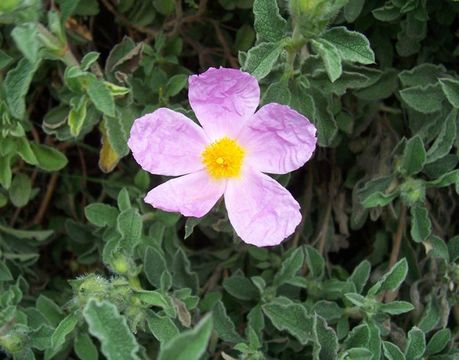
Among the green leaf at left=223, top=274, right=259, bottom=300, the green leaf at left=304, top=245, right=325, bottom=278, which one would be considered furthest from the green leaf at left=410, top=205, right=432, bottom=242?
the green leaf at left=223, top=274, right=259, bottom=300

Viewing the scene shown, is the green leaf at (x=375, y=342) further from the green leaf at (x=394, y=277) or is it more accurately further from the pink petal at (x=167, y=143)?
the pink petal at (x=167, y=143)

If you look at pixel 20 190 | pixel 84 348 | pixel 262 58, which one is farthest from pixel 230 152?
pixel 20 190

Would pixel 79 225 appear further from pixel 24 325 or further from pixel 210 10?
pixel 210 10

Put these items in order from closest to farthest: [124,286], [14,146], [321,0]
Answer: [321,0] → [124,286] → [14,146]

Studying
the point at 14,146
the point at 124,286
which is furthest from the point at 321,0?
the point at 14,146

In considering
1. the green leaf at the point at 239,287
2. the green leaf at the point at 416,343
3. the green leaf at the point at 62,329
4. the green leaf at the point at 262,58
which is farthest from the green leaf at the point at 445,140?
the green leaf at the point at 62,329
